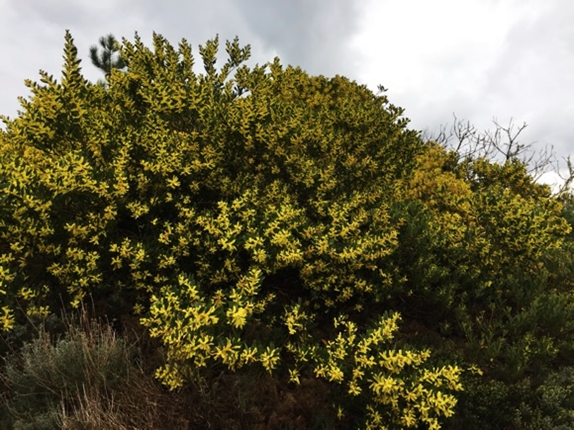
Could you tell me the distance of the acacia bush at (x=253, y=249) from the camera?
3.21 metres

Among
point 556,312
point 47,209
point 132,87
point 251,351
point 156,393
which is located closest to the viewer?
point 251,351

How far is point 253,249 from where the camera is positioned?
370 centimetres

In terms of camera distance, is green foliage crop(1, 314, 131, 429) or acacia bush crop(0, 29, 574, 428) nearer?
acacia bush crop(0, 29, 574, 428)

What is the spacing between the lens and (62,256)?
153 inches

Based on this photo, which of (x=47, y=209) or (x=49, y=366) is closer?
(x=49, y=366)

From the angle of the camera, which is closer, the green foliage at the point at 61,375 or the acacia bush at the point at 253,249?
the acacia bush at the point at 253,249

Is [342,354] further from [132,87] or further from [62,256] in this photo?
[132,87]

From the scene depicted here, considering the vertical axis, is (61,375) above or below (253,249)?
below

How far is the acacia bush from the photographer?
321 centimetres

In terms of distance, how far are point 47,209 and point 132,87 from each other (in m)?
2.25

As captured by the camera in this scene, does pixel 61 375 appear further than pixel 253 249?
No

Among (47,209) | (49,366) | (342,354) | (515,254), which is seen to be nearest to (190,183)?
(47,209)

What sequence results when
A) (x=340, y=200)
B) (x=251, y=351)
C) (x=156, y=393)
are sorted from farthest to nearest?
1. (x=340, y=200)
2. (x=156, y=393)
3. (x=251, y=351)

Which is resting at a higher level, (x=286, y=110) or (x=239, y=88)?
(x=239, y=88)
